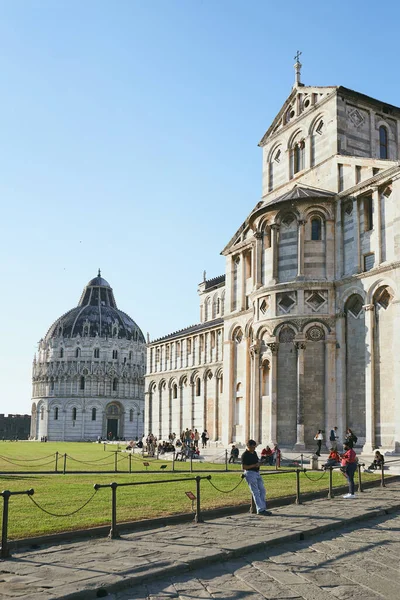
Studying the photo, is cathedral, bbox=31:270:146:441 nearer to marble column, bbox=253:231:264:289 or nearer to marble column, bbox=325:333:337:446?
marble column, bbox=253:231:264:289

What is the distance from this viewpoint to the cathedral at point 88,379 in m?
127

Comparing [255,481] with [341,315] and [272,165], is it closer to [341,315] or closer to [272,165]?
[341,315]

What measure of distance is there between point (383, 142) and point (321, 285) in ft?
33.3

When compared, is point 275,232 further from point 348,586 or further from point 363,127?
point 348,586

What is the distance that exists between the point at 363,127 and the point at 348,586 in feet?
102

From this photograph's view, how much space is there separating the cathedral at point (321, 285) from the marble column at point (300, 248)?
0.07 m

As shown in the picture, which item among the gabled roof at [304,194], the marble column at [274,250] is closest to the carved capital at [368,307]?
the marble column at [274,250]

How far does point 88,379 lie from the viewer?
12862cm

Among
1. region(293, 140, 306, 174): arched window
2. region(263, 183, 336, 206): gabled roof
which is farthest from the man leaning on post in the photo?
region(293, 140, 306, 174): arched window

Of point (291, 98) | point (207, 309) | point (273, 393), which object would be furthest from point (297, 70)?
point (207, 309)

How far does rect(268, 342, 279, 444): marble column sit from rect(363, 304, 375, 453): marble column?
4961 millimetres

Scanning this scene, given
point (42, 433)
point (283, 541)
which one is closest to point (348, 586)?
point (283, 541)

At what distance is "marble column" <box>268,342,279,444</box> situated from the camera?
107 ft

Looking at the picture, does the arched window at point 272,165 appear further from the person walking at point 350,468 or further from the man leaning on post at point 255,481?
the man leaning on post at point 255,481
